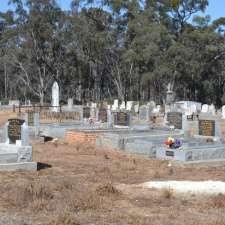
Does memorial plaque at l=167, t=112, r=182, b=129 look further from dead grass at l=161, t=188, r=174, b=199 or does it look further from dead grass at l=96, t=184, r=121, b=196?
dead grass at l=96, t=184, r=121, b=196

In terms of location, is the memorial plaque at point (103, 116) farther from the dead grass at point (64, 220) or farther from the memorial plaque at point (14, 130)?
the dead grass at point (64, 220)

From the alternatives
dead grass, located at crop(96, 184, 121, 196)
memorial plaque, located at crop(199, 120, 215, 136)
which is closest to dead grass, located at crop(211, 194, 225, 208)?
dead grass, located at crop(96, 184, 121, 196)

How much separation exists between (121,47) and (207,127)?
159 feet

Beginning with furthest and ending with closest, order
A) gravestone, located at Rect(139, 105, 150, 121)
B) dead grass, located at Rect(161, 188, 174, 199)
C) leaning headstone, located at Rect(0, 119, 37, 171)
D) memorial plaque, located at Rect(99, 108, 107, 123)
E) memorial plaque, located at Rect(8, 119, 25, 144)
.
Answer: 1. gravestone, located at Rect(139, 105, 150, 121)
2. memorial plaque, located at Rect(99, 108, 107, 123)
3. memorial plaque, located at Rect(8, 119, 25, 144)
4. leaning headstone, located at Rect(0, 119, 37, 171)
5. dead grass, located at Rect(161, 188, 174, 199)

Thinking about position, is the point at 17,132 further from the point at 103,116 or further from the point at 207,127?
the point at 103,116

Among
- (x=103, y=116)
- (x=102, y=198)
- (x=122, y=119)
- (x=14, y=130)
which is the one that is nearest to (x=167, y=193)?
(x=102, y=198)

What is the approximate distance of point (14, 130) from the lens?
14023 millimetres

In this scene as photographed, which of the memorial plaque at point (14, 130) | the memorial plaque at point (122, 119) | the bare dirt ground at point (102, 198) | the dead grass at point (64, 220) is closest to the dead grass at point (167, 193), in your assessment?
the bare dirt ground at point (102, 198)

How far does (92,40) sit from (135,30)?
4.82m

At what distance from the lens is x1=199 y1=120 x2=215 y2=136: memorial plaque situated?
17.8 m

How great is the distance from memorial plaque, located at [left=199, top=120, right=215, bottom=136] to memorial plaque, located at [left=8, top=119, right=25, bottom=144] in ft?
20.8

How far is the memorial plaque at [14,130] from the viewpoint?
1395cm

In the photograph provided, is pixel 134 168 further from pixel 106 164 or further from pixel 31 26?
pixel 31 26

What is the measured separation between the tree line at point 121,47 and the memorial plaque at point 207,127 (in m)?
38.2
